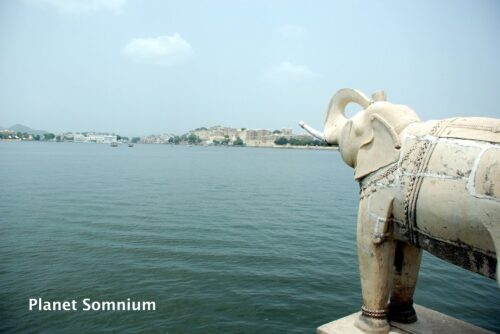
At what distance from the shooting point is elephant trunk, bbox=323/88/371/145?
18.4 ft

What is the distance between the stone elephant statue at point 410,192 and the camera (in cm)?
354

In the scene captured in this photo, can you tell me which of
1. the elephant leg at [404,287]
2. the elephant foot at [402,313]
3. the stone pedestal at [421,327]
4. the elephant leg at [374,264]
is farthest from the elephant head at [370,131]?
the stone pedestal at [421,327]

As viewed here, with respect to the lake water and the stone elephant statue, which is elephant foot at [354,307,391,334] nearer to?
the stone elephant statue

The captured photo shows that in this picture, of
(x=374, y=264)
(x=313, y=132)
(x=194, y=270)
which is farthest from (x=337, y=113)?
(x=194, y=270)

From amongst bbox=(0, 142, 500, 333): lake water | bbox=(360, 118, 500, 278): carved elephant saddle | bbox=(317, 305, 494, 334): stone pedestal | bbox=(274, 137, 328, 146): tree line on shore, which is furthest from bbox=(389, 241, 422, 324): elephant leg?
bbox=(274, 137, 328, 146): tree line on shore

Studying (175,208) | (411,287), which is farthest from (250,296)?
(175,208)

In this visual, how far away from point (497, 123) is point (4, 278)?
39.8 feet

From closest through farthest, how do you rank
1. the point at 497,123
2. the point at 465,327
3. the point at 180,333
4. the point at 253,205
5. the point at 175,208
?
the point at 497,123, the point at 465,327, the point at 180,333, the point at 175,208, the point at 253,205

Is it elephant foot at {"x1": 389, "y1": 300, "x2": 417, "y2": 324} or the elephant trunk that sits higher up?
the elephant trunk

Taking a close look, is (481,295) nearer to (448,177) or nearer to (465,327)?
(465,327)

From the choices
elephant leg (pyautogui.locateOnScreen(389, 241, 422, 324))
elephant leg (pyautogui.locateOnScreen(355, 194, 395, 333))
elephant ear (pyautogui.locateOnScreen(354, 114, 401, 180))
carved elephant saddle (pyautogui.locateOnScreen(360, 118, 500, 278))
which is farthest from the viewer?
elephant leg (pyautogui.locateOnScreen(389, 241, 422, 324))

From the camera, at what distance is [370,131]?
4.92m

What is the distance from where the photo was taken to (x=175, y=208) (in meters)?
22.2

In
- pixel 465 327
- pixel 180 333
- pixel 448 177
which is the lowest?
pixel 180 333
